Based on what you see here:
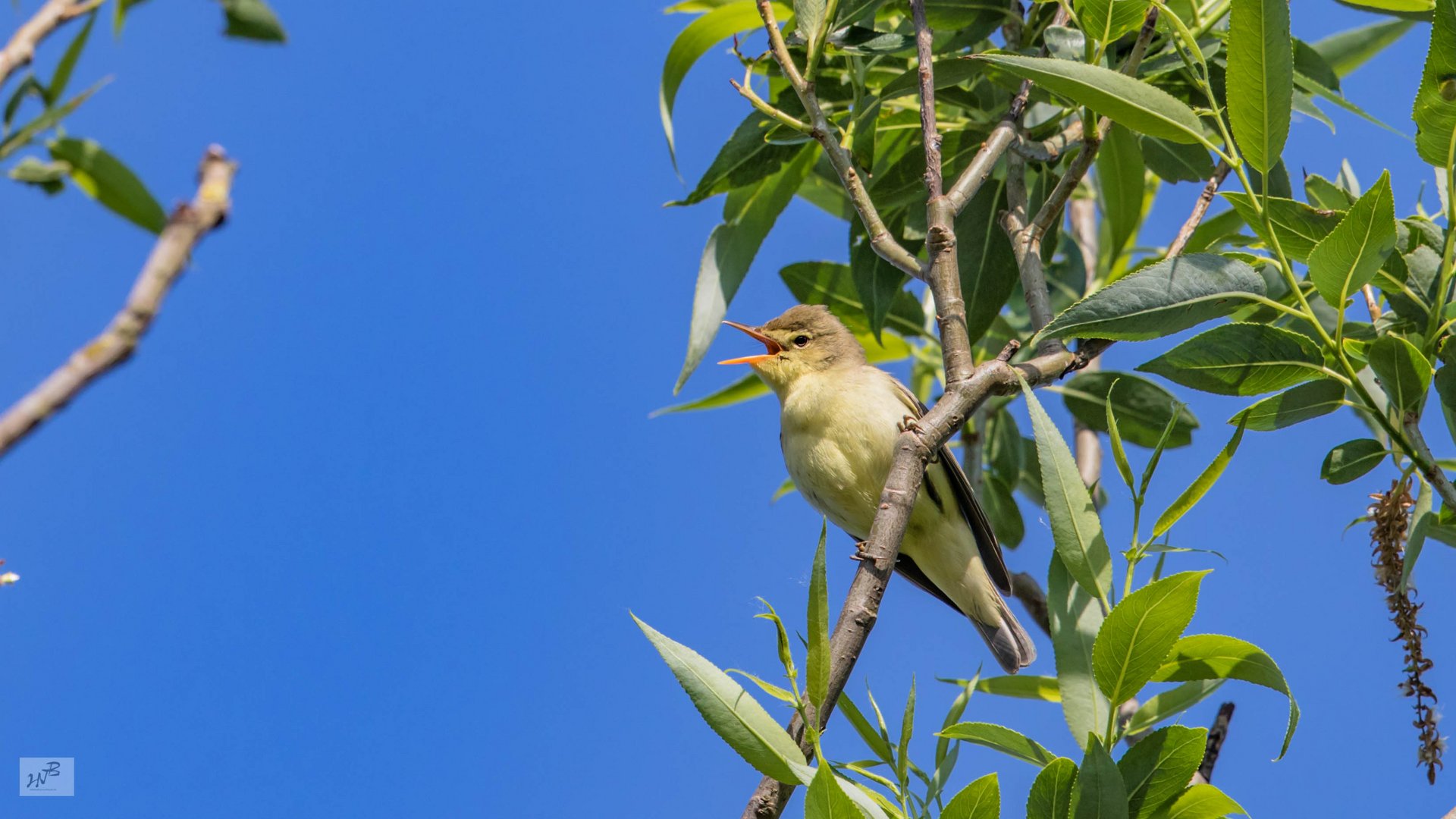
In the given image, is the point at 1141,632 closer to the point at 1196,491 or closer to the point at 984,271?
the point at 1196,491

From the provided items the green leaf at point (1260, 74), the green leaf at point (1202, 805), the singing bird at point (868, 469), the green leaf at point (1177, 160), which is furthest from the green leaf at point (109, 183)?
the singing bird at point (868, 469)

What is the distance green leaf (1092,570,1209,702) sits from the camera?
2031mm

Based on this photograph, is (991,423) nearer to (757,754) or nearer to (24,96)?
(757,754)

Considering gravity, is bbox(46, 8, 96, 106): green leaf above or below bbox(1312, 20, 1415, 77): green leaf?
below

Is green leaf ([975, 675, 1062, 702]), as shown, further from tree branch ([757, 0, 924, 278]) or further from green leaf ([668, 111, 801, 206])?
green leaf ([668, 111, 801, 206])

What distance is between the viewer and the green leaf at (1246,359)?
8.00ft

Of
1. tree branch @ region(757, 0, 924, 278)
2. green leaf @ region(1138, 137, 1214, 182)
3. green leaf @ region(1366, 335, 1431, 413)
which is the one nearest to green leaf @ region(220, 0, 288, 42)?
tree branch @ region(757, 0, 924, 278)

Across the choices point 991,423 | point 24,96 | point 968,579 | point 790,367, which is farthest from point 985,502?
point 24,96

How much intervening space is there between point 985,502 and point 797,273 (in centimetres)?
100

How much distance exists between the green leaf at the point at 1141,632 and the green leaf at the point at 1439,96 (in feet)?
3.26

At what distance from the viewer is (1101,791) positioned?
2004 mm

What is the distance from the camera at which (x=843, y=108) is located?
3.69 m

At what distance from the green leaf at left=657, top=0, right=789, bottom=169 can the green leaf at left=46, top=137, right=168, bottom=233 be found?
1956 millimetres

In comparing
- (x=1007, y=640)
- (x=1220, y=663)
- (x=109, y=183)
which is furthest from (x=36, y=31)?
(x=1007, y=640)
